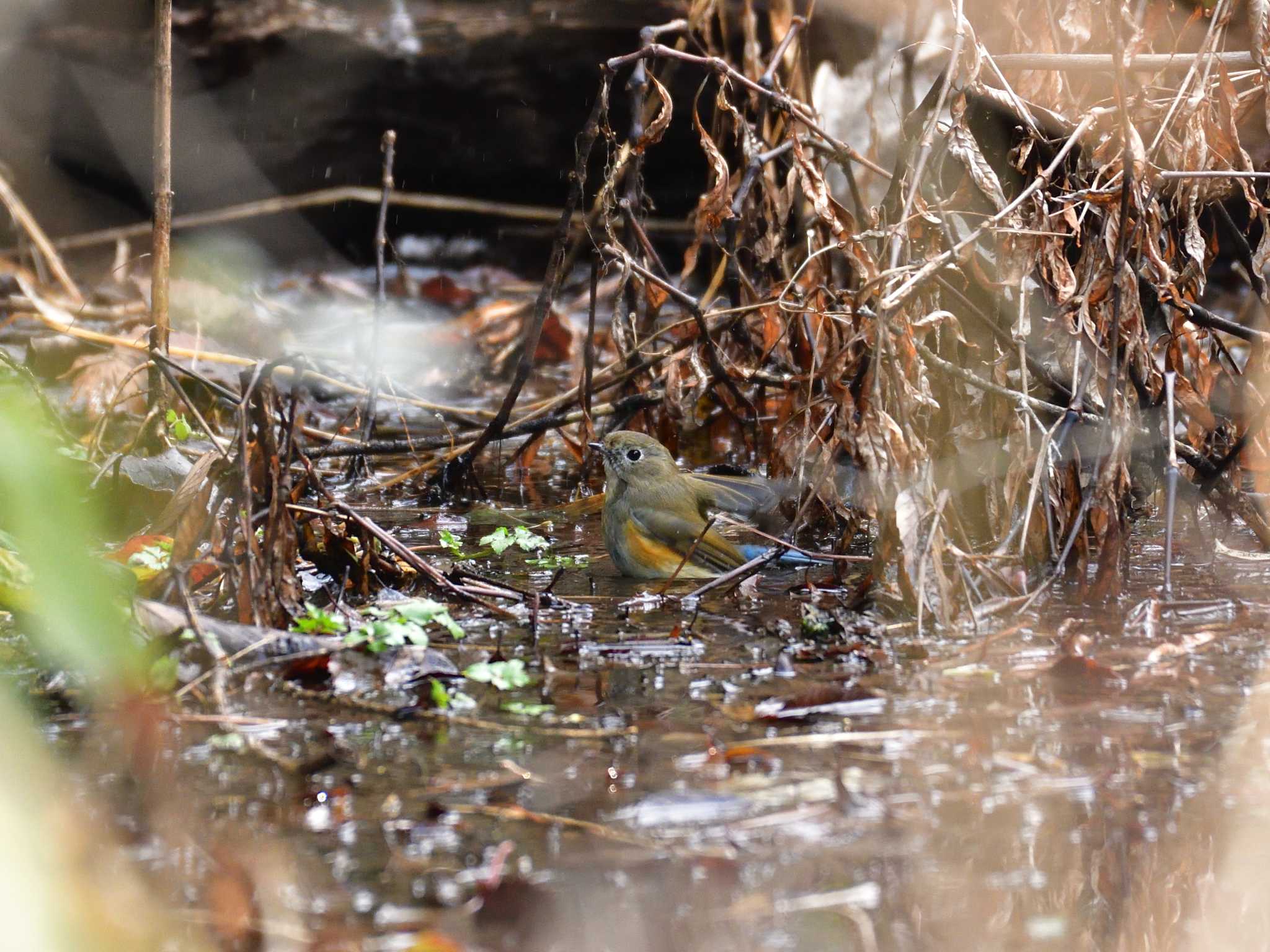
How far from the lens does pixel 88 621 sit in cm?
97

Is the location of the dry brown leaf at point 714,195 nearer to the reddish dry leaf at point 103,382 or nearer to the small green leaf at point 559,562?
the small green leaf at point 559,562

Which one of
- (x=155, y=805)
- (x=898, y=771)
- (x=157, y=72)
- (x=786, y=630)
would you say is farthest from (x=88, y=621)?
(x=157, y=72)

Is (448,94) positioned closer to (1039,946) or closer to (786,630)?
(786,630)

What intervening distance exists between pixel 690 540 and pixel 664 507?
16 cm

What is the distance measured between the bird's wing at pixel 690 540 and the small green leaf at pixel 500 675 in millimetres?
1673

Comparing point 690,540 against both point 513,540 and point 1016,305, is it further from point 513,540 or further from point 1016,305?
point 1016,305

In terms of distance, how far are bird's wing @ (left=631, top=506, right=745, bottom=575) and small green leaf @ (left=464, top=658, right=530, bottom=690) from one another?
1.67 meters

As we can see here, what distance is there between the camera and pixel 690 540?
4.74m

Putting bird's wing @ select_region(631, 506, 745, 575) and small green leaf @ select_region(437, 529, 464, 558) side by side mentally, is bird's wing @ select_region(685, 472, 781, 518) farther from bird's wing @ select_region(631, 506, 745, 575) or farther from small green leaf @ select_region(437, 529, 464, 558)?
small green leaf @ select_region(437, 529, 464, 558)

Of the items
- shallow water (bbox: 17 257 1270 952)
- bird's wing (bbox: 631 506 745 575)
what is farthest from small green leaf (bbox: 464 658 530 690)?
bird's wing (bbox: 631 506 745 575)

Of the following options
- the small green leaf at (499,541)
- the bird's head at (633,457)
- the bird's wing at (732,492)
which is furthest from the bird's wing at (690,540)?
the small green leaf at (499,541)

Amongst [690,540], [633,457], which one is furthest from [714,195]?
[690,540]

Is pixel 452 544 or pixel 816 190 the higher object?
Answer: pixel 816 190

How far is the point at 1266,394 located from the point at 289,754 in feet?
10.1
